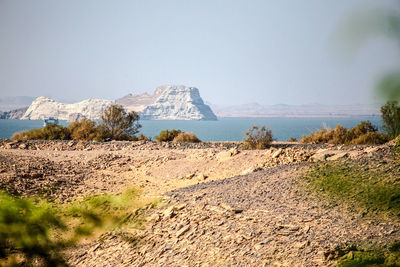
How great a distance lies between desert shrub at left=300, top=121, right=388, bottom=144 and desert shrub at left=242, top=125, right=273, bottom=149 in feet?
16.3

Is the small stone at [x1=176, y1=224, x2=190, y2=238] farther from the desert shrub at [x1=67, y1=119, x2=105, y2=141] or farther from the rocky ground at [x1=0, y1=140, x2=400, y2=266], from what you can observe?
the desert shrub at [x1=67, y1=119, x2=105, y2=141]

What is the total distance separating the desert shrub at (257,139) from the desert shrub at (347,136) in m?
4.96

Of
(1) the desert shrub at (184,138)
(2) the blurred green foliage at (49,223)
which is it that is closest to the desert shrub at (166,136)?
(1) the desert shrub at (184,138)

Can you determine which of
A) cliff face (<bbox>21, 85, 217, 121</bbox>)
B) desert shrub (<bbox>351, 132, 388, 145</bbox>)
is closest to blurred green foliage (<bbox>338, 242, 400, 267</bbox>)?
desert shrub (<bbox>351, 132, 388, 145</bbox>)

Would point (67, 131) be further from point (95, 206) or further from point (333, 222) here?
point (95, 206)

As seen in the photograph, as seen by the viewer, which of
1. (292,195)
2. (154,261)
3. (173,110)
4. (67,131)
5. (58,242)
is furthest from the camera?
(173,110)

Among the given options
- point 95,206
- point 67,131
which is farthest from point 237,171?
point 67,131

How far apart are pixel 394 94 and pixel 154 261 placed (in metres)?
2.86

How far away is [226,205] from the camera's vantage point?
486 cm

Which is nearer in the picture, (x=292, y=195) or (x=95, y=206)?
(x=95, y=206)

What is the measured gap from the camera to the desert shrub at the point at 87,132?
2164cm

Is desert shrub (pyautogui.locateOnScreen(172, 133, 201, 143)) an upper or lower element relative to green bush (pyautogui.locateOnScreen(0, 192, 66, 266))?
lower

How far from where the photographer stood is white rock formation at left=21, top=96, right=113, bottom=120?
15338 cm

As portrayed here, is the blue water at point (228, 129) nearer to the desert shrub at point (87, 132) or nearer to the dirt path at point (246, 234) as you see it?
the dirt path at point (246, 234)
